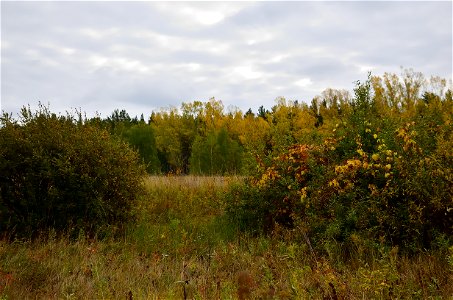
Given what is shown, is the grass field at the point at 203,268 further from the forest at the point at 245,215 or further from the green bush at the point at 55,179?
the green bush at the point at 55,179

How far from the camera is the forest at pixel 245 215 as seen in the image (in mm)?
5961

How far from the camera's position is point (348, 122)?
9.21 metres

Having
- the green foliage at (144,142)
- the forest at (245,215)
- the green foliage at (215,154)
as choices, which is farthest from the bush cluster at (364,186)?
the green foliage at (144,142)

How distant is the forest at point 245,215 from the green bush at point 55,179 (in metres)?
0.02

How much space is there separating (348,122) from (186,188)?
590 centimetres

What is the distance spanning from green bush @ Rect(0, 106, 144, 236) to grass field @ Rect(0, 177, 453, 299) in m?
0.50

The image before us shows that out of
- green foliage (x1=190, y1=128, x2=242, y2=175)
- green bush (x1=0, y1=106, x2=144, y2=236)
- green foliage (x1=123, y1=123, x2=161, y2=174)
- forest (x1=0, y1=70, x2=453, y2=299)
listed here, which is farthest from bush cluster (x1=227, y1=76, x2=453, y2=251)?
green foliage (x1=123, y1=123, x2=161, y2=174)

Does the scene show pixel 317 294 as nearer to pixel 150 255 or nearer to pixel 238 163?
pixel 150 255

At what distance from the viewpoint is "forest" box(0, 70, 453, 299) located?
5961mm

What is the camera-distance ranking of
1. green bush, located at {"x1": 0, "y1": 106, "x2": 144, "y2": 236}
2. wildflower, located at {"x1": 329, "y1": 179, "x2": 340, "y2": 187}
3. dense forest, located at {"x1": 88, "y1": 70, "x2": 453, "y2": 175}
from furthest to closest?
dense forest, located at {"x1": 88, "y1": 70, "x2": 453, "y2": 175}, green bush, located at {"x1": 0, "y1": 106, "x2": 144, "y2": 236}, wildflower, located at {"x1": 329, "y1": 179, "x2": 340, "y2": 187}

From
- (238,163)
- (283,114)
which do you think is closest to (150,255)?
(238,163)

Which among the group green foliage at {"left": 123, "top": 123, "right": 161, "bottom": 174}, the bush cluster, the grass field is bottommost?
the grass field

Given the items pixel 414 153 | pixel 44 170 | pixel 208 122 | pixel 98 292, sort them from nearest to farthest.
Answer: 1. pixel 98 292
2. pixel 414 153
3. pixel 44 170
4. pixel 208 122

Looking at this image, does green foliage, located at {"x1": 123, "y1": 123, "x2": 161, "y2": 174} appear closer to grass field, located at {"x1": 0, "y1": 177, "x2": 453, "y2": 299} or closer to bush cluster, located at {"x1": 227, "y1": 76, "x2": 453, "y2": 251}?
grass field, located at {"x1": 0, "y1": 177, "x2": 453, "y2": 299}
